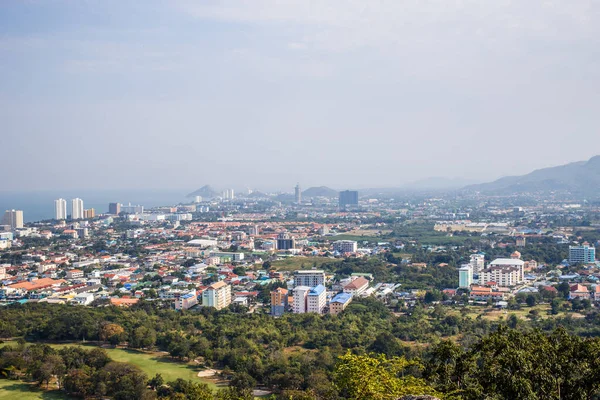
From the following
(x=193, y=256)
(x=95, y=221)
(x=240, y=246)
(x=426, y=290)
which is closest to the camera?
(x=426, y=290)

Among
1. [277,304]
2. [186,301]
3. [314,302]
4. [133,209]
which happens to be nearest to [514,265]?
[314,302]

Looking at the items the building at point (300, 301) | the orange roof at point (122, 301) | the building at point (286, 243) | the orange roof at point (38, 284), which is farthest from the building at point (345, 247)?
the orange roof at point (38, 284)

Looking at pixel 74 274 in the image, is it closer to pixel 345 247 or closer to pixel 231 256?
pixel 231 256

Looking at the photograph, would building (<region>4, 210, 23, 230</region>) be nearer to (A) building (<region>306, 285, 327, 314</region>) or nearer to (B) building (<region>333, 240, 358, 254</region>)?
(B) building (<region>333, 240, 358, 254</region>)

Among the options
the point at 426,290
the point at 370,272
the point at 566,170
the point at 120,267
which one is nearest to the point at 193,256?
the point at 120,267

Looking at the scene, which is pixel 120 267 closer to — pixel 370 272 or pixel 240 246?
pixel 240 246
